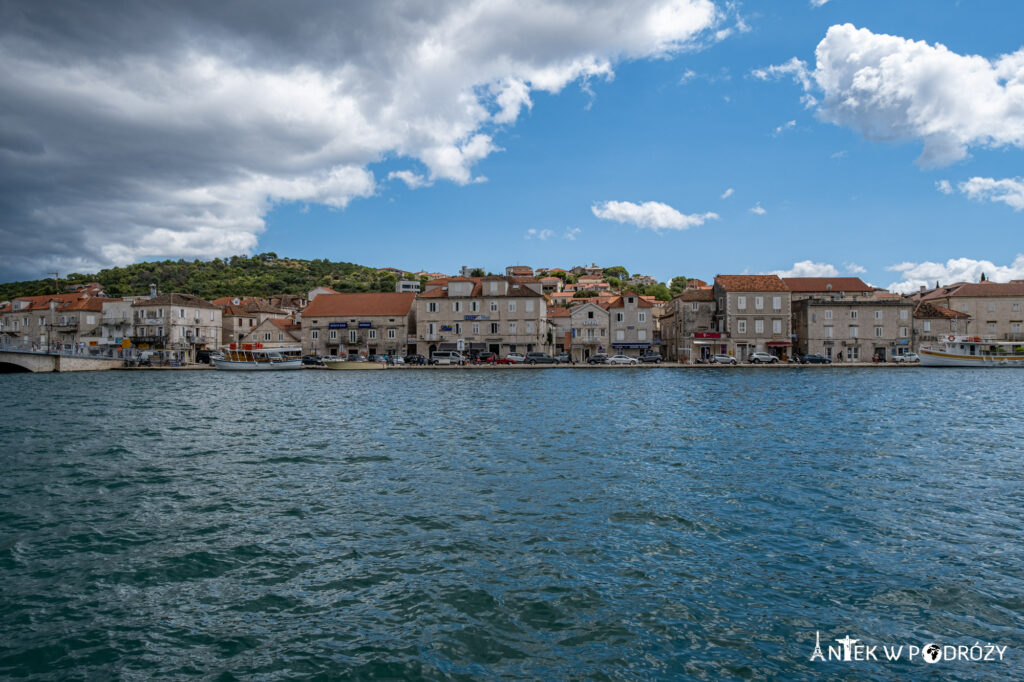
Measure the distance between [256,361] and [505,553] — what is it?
67192 mm

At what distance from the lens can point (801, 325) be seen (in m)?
76.5

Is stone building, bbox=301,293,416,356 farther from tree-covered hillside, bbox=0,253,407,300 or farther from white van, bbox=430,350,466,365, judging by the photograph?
tree-covered hillside, bbox=0,253,407,300

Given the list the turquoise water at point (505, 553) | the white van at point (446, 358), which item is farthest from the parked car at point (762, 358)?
the turquoise water at point (505, 553)

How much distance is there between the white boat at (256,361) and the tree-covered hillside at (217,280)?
223ft

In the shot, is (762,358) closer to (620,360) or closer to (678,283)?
(620,360)

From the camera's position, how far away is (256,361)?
69.5 metres

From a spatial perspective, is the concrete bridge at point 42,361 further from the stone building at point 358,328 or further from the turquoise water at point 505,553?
the turquoise water at point 505,553

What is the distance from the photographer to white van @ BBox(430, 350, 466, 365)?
71625mm

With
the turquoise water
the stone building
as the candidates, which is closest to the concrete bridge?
the stone building

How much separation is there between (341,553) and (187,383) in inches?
1882

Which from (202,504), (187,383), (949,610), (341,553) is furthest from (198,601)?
(187,383)

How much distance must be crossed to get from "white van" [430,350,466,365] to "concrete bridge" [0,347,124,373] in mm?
41334

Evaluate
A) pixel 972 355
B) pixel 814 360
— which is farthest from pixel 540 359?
pixel 972 355

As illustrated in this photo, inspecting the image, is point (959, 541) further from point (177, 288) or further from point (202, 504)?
point (177, 288)
